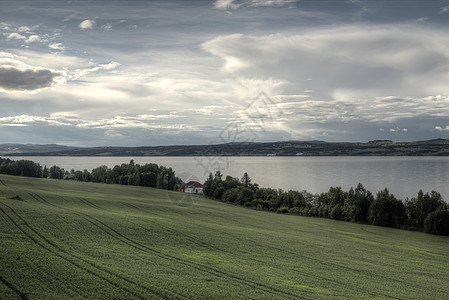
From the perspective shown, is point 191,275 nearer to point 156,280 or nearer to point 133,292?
point 156,280

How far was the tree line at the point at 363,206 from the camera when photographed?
54297mm

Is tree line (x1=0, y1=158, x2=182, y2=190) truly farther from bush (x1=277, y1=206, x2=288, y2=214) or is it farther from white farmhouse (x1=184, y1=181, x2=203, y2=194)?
bush (x1=277, y1=206, x2=288, y2=214)

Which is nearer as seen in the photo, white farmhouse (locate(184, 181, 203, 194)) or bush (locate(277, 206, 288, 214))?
bush (locate(277, 206, 288, 214))

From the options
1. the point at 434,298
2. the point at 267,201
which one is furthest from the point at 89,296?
the point at 267,201

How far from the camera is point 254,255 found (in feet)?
74.9

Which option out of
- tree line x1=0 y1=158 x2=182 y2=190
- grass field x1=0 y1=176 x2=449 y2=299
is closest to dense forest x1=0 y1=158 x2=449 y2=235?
tree line x1=0 y1=158 x2=182 y2=190

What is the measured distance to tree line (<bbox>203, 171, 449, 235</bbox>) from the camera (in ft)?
178

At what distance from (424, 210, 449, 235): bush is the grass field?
906 inches

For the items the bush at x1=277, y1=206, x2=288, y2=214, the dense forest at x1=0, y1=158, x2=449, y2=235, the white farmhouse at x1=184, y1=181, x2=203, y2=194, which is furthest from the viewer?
the white farmhouse at x1=184, y1=181, x2=203, y2=194

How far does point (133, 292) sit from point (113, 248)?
299 inches

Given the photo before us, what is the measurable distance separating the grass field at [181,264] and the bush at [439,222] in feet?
75.5

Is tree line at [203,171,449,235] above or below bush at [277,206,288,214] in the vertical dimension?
above

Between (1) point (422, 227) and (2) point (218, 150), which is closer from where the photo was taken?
(2) point (218, 150)

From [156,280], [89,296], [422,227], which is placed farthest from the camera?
[422,227]
